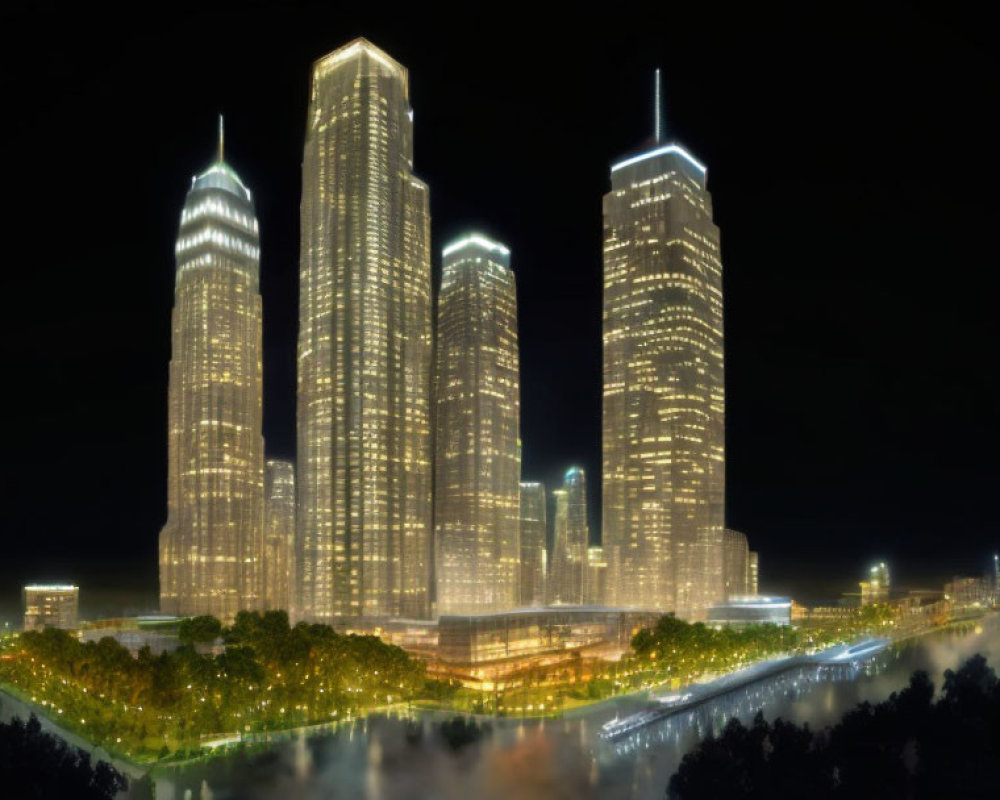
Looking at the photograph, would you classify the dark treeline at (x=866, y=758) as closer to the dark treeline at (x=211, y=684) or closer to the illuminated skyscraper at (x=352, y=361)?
the dark treeline at (x=211, y=684)

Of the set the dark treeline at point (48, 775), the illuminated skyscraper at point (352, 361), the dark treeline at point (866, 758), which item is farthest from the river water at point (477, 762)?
the illuminated skyscraper at point (352, 361)

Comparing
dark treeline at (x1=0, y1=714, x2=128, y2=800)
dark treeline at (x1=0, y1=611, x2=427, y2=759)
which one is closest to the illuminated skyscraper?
dark treeline at (x1=0, y1=611, x2=427, y2=759)

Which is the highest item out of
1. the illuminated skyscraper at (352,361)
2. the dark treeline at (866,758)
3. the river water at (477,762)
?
the illuminated skyscraper at (352,361)

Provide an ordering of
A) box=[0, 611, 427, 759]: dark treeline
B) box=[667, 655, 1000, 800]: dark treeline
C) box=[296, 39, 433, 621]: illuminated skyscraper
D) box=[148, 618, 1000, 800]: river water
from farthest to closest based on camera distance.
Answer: box=[296, 39, 433, 621]: illuminated skyscraper, box=[0, 611, 427, 759]: dark treeline, box=[148, 618, 1000, 800]: river water, box=[667, 655, 1000, 800]: dark treeline

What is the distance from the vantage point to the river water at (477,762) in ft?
235

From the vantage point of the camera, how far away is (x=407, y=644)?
153 meters

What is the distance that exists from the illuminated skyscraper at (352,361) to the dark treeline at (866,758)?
121 m

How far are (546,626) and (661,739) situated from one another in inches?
2643

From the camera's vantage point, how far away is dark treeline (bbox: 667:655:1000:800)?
216 feet

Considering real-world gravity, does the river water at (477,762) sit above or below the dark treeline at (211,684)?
below

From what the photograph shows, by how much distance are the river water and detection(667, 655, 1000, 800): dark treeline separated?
661 cm

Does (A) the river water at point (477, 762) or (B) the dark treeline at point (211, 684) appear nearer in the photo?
(A) the river water at point (477, 762)

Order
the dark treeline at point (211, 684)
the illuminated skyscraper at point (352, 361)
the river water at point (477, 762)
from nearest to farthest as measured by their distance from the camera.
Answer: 1. the river water at point (477, 762)
2. the dark treeline at point (211, 684)
3. the illuminated skyscraper at point (352, 361)

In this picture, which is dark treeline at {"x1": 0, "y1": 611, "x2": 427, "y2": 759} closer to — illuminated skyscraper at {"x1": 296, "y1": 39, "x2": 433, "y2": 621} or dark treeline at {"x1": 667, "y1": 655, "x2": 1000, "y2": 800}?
dark treeline at {"x1": 667, "y1": 655, "x2": 1000, "y2": 800}
